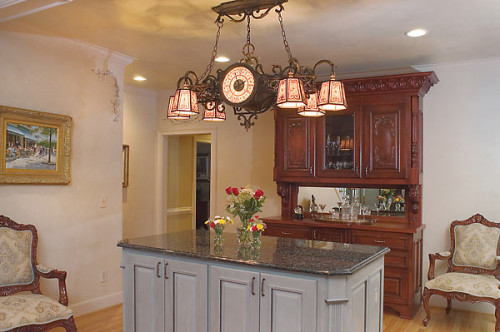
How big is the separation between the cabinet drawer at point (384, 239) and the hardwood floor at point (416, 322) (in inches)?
28.3

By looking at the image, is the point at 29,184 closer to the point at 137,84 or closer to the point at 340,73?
the point at 137,84

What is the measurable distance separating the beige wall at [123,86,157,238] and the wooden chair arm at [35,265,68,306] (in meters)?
2.48

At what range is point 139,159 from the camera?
252 inches

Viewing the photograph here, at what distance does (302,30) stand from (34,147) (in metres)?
2.57

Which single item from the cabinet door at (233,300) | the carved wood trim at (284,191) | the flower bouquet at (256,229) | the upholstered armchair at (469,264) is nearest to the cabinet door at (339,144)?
the carved wood trim at (284,191)

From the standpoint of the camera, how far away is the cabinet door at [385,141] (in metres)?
4.74

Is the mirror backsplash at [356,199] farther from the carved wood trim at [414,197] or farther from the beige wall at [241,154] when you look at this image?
the beige wall at [241,154]

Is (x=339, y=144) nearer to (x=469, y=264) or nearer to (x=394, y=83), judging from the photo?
(x=394, y=83)

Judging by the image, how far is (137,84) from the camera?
620 cm

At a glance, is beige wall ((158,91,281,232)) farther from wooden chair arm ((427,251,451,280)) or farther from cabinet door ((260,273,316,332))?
cabinet door ((260,273,316,332))

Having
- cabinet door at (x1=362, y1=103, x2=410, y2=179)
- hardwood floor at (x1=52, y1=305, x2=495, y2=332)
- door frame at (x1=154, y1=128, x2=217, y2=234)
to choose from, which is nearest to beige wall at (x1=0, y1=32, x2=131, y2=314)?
hardwood floor at (x1=52, y1=305, x2=495, y2=332)

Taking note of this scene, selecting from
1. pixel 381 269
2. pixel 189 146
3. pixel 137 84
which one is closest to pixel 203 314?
pixel 381 269

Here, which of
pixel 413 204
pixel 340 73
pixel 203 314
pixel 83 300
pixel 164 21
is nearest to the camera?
pixel 203 314

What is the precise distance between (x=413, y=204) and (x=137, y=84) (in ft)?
12.6
